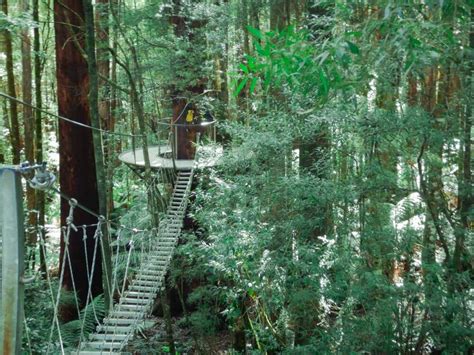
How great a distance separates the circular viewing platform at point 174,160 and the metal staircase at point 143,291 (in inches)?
6.8

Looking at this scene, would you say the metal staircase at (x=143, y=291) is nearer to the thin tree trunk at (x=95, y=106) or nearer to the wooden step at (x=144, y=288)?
the wooden step at (x=144, y=288)

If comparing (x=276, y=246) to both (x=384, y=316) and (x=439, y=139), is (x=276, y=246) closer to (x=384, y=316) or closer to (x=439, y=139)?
(x=384, y=316)

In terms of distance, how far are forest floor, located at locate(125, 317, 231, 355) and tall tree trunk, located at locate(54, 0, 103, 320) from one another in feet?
2.32

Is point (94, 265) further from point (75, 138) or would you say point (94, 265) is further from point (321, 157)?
point (321, 157)

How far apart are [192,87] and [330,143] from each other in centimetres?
250

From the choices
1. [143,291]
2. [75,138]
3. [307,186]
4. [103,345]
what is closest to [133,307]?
[143,291]

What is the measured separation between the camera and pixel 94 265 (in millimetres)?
3910

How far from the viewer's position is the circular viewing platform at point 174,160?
5211mm

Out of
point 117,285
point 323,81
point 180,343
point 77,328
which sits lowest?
point 180,343

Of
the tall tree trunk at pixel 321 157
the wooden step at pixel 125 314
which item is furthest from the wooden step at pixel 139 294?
the tall tree trunk at pixel 321 157

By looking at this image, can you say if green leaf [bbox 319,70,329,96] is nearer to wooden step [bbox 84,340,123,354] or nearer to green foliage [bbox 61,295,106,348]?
wooden step [bbox 84,340,123,354]

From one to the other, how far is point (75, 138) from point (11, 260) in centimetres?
437

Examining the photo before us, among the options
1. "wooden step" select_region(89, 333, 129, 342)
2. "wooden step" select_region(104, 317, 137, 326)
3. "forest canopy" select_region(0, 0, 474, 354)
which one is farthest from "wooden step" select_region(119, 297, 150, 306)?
"wooden step" select_region(89, 333, 129, 342)

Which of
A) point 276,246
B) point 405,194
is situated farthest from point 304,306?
point 405,194
